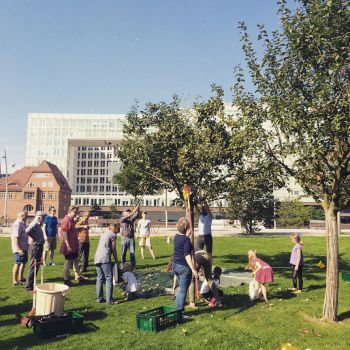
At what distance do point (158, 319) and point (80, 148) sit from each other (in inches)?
5847

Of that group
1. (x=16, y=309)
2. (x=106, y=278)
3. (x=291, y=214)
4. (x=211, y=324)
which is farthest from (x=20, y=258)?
(x=291, y=214)

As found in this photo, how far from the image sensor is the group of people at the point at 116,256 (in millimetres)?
9906

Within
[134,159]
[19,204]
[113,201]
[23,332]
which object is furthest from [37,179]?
[23,332]

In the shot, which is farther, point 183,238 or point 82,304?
point 82,304

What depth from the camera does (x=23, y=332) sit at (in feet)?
28.6

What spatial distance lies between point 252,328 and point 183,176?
27.5 ft

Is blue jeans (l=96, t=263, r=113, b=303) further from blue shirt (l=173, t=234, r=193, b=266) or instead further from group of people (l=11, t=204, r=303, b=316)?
blue shirt (l=173, t=234, r=193, b=266)

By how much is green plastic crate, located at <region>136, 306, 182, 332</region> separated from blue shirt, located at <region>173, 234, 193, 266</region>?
1.15 m

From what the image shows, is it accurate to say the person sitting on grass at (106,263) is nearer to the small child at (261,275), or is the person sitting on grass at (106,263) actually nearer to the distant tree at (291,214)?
the small child at (261,275)

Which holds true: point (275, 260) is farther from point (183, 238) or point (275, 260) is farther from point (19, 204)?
point (19, 204)

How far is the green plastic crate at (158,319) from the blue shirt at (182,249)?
1153 millimetres

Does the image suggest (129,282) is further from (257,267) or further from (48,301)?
(257,267)

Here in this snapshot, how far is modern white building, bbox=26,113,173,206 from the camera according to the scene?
14700 cm

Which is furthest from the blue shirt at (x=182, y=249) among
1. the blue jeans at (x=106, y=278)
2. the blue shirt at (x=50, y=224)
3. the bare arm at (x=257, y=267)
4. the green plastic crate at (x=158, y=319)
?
the blue shirt at (x=50, y=224)
